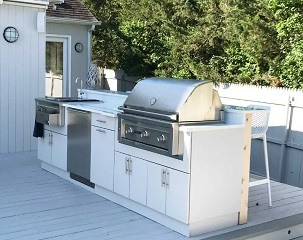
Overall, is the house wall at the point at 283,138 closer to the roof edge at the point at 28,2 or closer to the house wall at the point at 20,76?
the house wall at the point at 20,76

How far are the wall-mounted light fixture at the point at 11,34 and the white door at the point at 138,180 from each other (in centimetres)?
314

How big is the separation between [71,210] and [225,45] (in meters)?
6.50

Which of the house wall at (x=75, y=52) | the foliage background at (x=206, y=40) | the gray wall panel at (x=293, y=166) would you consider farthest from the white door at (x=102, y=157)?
the house wall at (x=75, y=52)

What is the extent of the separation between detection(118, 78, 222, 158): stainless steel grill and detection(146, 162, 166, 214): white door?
22cm

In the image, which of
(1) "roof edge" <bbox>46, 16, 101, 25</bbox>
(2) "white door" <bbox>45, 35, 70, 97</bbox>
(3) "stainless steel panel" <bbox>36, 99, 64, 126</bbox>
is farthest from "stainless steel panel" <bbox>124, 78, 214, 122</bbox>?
(2) "white door" <bbox>45, 35, 70, 97</bbox>

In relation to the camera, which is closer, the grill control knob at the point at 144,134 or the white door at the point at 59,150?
the grill control knob at the point at 144,134

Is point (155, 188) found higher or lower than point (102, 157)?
lower

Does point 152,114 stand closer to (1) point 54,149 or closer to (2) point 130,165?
(2) point 130,165

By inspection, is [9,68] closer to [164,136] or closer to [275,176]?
[164,136]

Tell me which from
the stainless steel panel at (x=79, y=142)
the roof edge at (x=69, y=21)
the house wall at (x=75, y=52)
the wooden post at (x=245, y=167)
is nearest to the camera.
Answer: the wooden post at (x=245, y=167)

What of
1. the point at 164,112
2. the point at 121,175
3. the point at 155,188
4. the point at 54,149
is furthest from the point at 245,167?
the point at 54,149

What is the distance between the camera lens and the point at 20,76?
648cm

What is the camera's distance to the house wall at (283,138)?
677 cm

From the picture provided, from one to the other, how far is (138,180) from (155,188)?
238mm
